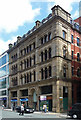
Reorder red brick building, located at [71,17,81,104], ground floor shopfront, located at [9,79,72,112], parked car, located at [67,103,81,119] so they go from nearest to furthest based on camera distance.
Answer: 1. parked car, located at [67,103,81,119]
2. ground floor shopfront, located at [9,79,72,112]
3. red brick building, located at [71,17,81,104]

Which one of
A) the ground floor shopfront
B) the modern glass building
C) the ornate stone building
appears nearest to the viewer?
the ground floor shopfront

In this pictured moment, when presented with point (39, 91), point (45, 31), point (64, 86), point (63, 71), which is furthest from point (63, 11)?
point (39, 91)

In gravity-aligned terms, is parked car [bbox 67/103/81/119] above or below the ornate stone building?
below

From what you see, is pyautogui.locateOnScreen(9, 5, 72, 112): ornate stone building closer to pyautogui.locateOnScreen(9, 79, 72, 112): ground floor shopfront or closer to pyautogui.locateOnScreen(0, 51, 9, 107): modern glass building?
pyautogui.locateOnScreen(9, 79, 72, 112): ground floor shopfront

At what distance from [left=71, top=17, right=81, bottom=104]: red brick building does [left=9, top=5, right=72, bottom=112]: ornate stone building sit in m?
1.83

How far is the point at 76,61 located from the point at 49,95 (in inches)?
404

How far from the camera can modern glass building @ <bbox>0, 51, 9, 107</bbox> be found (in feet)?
190

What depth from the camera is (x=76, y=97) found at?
124ft

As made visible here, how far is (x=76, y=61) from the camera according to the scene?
3953 centimetres

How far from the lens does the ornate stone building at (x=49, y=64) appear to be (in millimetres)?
34188

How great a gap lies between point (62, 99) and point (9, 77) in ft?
85.8

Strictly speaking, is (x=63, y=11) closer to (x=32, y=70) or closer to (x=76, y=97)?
(x=32, y=70)

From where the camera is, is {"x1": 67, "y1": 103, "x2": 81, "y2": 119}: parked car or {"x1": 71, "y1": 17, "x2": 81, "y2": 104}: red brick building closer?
{"x1": 67, "y1": 103, "x2": 81, "y2": 119}: parked car

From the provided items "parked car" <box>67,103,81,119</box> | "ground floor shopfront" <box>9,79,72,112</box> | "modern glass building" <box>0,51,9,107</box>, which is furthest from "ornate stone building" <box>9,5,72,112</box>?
"modern glass building" <box>0,51,9,107</box>
